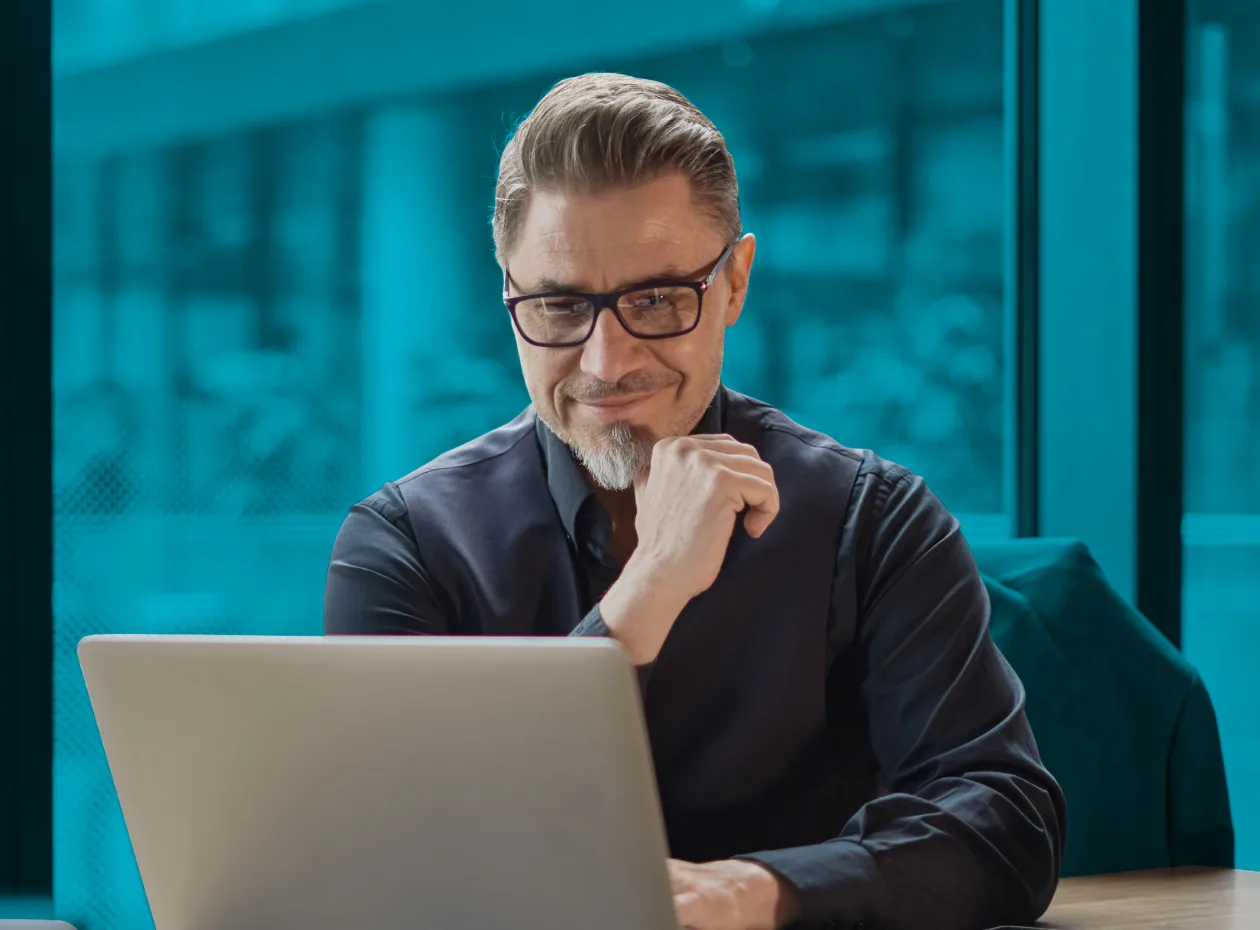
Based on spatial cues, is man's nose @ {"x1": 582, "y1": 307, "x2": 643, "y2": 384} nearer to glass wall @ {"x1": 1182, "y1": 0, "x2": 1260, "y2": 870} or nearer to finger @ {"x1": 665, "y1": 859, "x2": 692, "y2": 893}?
finger @ {"x1": 665, "y1": 859, "x2": 692, "y2": 893}

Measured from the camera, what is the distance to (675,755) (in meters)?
1.39

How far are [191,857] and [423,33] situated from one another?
7.19 ft

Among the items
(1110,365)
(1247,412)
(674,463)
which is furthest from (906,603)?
(1247,412)

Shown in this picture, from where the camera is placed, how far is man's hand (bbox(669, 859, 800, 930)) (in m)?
0.95

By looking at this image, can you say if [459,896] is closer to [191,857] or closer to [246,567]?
[191,857]

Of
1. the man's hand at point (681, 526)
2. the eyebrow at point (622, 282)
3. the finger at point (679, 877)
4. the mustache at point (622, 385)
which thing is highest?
the eyebrow at point (622, 282)

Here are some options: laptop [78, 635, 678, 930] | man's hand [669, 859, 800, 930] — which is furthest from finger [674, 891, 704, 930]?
laptop [78, 635, 678, 930]

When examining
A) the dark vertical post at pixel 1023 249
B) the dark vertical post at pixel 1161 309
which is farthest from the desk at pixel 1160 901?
the dark vertical post at pixel 1023 249

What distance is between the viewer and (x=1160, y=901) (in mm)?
1238

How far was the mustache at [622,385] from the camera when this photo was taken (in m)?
1.38
